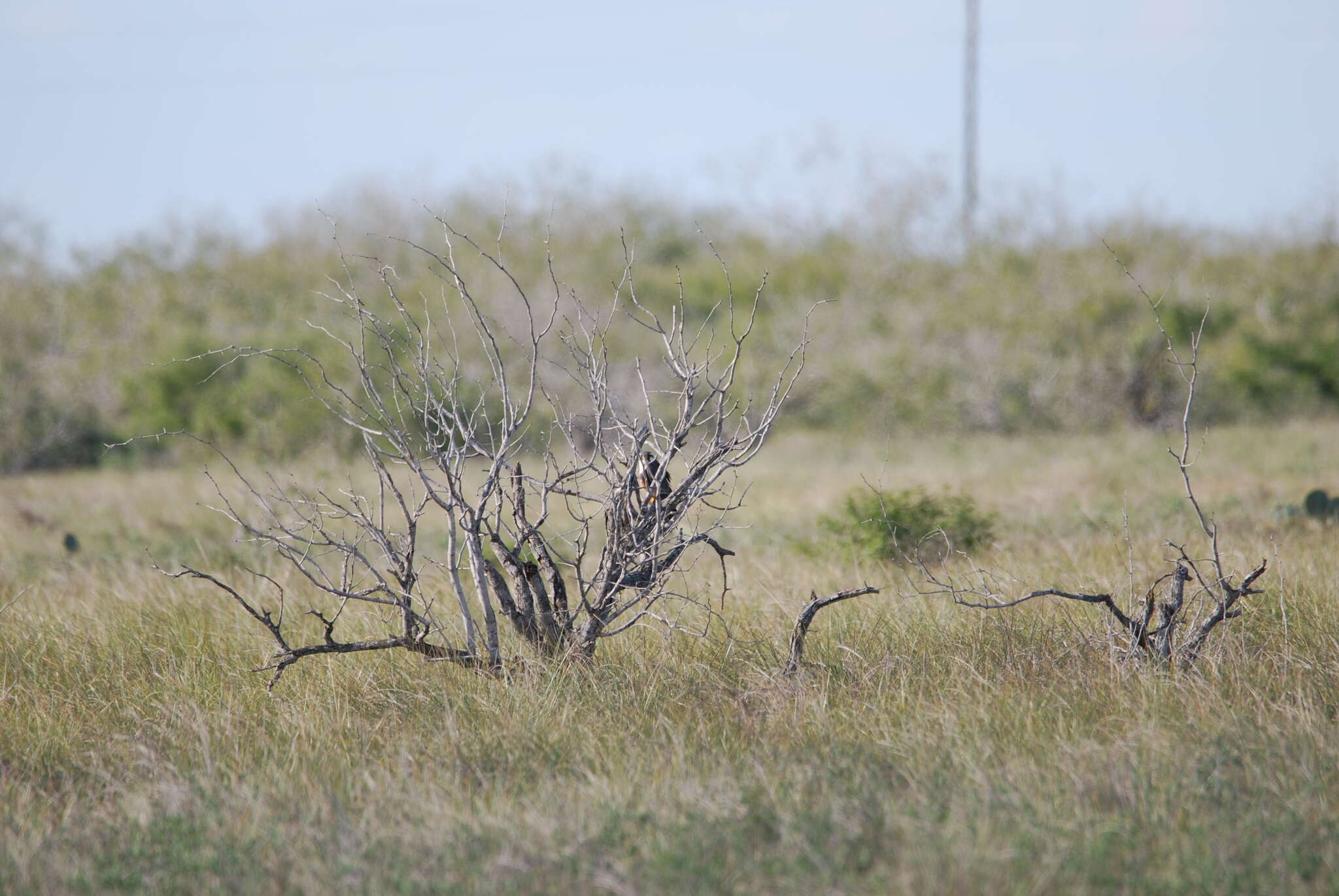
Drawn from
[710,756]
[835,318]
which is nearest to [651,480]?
[710,756]

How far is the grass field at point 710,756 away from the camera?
271 centimetres

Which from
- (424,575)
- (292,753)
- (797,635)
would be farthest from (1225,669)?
(424,575)

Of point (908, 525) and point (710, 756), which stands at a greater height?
point (710, 756)

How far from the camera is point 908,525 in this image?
635 centimetres

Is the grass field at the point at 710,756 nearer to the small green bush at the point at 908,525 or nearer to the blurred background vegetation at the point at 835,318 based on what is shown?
the small green bush at the point at 908,525

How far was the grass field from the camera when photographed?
2713 mm

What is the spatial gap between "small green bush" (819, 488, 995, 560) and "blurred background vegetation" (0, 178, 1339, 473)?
25.3 feet

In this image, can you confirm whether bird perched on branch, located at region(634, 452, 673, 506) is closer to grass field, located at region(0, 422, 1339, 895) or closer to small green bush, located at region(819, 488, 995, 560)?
grass field, located at region(0, 422, 1339, 895)

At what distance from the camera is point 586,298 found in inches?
821

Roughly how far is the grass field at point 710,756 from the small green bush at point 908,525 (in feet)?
2.10

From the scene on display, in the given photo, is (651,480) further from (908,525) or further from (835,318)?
(835,318)

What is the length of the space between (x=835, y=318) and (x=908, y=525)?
14505 millimetres

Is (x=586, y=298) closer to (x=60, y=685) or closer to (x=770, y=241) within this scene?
(x=770, y=241)

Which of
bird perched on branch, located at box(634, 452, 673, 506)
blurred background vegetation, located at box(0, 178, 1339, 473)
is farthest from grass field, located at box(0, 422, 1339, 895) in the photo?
blurred background vegetation, located at box(0, 178, 1339, 473)
